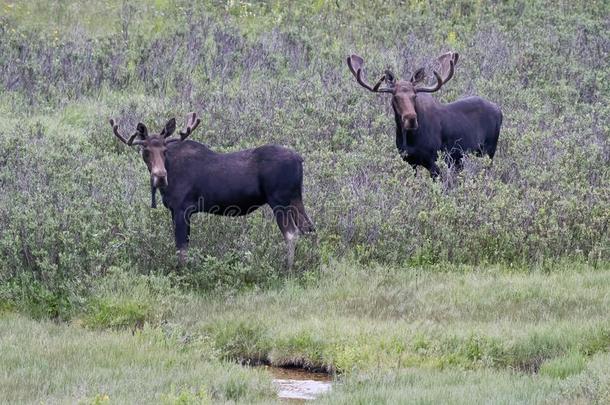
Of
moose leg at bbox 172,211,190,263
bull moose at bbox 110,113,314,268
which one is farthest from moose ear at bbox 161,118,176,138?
moose leg at bbox 172,211,190,263

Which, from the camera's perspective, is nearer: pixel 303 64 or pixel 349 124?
pixel 349 124

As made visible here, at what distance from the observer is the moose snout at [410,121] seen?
15.7 metres

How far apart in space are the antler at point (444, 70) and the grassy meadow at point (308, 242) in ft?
3.17

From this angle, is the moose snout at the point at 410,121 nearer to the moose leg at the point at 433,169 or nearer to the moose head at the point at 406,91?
Answer: the moose head at the point at 406,91

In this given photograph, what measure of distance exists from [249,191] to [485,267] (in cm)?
259

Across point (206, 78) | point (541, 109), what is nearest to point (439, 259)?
point (541, 109)

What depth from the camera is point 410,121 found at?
15688 millimetres

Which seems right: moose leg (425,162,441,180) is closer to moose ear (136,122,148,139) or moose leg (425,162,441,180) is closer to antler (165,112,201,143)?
antler (165,112,201,143)

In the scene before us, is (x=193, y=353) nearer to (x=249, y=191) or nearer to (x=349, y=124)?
(x=249, y=191)

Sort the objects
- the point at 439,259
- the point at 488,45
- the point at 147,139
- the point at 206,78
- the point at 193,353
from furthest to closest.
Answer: the point at 488,45 → the point at 206,78 → the point at 439,259 → the point at 147,139 → the point at 193,353

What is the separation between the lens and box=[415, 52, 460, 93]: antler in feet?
51.9

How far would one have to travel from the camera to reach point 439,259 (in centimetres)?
1389

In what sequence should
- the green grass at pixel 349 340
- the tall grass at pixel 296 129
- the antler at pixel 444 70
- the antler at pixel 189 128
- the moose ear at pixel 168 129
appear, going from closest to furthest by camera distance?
the green grass at pixel 349 340
the moose ear at pixel 168 129
the antler at pixel 189 128
the tall grass at pixel 296 129
the antler at pixel 444 70

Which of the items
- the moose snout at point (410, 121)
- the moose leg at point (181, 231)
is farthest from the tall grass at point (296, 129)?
the moose snout at point (410, 121)
